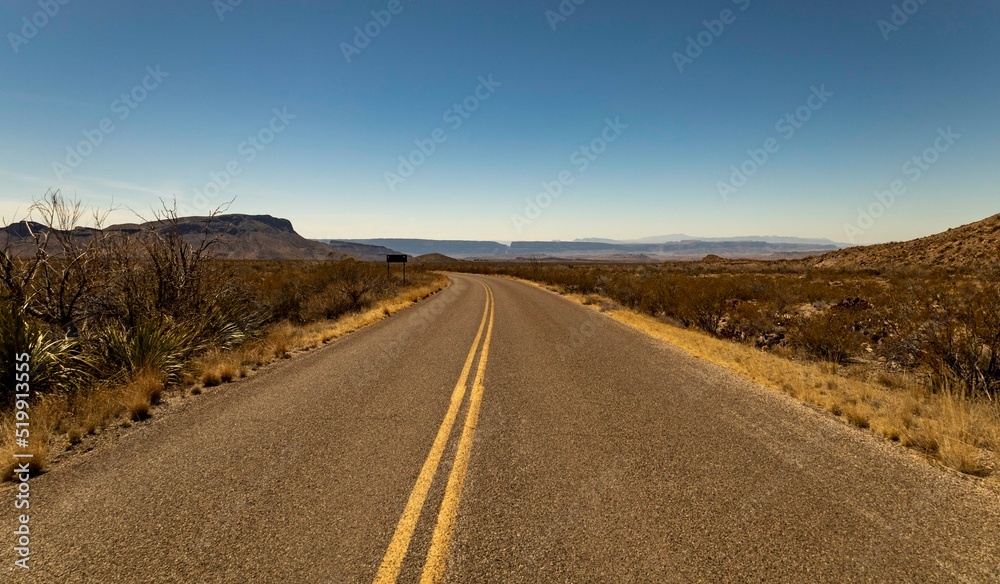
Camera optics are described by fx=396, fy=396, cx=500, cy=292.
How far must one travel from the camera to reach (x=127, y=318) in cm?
786

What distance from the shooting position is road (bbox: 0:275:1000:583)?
2559 millimetres

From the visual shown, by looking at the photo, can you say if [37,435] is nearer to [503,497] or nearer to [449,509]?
[449,509]

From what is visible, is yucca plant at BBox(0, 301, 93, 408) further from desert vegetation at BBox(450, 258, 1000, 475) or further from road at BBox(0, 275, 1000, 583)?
desert vegetation at BBox(450, 258, 1000, 475)

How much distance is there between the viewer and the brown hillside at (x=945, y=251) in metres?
33.0

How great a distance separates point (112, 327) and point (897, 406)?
12245 millimetres

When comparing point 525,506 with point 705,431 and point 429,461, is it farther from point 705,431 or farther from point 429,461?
point 705,431

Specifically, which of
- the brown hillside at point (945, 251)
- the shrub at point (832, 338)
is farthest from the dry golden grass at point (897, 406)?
the brown hillside at point (945, 251)

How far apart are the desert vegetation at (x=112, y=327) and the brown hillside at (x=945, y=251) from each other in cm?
4292

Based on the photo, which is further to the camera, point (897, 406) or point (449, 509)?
point (897, 406)

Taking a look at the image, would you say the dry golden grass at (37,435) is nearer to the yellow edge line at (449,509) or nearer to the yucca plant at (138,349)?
the yucca plant at (138,349)

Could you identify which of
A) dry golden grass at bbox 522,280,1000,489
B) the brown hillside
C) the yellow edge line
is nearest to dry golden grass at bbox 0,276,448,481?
the yellow edge line

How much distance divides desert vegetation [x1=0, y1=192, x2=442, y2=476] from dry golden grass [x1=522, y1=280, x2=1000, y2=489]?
29.7 feet

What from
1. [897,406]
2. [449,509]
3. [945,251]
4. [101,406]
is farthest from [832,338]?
[945,251]

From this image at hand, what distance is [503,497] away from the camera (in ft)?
11.0
